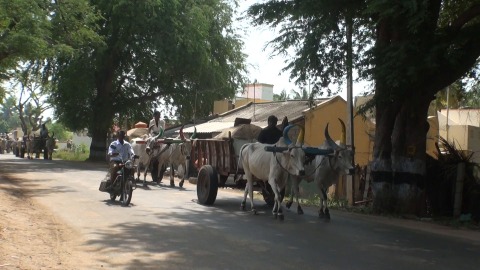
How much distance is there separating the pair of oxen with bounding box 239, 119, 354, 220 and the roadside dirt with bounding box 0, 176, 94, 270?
4327 mm

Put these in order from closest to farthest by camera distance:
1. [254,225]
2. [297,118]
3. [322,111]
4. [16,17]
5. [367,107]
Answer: [254,225]
[367,107]
[16,17]
[297,118]
[322,111]

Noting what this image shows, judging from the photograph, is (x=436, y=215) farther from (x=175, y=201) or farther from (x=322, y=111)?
(x=322, y=111)

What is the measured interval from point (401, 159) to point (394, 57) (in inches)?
139

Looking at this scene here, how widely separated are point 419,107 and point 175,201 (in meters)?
6.72

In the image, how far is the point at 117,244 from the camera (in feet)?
30.5

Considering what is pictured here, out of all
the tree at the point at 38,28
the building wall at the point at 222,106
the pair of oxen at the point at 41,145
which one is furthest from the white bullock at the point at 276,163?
the building wall at the point at 222,106

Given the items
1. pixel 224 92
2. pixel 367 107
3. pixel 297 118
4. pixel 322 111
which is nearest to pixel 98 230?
pixel 367 107

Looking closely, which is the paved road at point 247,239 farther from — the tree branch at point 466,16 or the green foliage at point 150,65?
the green foliage at point 150,65

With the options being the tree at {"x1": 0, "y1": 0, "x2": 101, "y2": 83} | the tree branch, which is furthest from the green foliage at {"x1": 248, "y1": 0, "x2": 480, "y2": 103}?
the tree at {"x1": 0, "y1": 0, "x2": 101, "y2": 83}

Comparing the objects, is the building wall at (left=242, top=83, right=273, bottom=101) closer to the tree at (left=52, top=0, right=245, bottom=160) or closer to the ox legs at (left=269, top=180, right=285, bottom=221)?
the tree at (left=52, top=0, right=245, bottom=160)

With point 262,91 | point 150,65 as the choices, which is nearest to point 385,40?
point 150,65

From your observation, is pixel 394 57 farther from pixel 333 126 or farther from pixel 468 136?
pixel 468 136

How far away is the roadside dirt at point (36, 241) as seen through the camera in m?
7.92

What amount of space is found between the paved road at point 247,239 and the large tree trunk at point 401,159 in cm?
112
